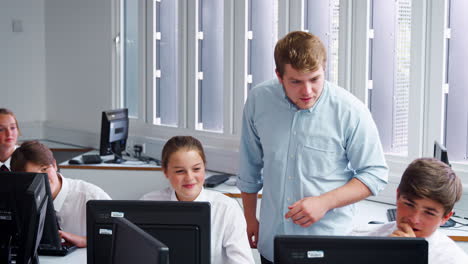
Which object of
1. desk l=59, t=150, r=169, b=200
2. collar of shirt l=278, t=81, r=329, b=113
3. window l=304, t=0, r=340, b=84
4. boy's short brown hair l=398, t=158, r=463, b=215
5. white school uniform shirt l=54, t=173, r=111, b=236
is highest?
window l=304, t=0, r=340, b=84

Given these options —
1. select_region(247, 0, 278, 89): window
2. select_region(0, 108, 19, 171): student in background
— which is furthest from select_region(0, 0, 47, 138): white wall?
select_region(247, 0, 278, 89): window

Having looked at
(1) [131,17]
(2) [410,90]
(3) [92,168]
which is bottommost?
(3) [92,168]

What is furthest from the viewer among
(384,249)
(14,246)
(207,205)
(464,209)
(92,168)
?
(92,168)

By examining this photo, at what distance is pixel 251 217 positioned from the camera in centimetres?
241

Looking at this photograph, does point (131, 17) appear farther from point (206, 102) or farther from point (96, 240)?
point (96, 240)

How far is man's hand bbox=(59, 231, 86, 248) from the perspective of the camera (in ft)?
8.77

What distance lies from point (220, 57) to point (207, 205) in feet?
10.3

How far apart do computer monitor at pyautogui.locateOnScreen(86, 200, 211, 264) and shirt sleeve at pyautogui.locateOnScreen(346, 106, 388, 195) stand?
65cm

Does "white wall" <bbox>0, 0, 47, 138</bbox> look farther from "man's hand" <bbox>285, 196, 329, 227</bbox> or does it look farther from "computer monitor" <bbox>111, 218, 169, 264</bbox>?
"computer monitor" <bbox>111, 218, 169, 264</bbox>

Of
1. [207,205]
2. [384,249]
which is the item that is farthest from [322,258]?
[207,205]

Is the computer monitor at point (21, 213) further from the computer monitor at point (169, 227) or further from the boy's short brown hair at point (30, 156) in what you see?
the boy's short brown hair at point (30, 156)

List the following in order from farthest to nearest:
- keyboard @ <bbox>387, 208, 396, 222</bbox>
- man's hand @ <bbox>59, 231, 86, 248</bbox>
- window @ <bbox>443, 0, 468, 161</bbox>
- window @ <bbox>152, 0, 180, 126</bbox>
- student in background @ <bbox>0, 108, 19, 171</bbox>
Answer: window @ <bbox>152, 0, 180, 126</bbox>
student in background @ <bbox>0, 108, 19, 171</bbox>
window @ <bbox>443, 0, 468, 161</bbox>
keyboard @ <bbox>387, 208, 396, 222</bbox>
man's hand @ <bbox>59, 231, 86, 248</bbox>

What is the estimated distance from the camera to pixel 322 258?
4.42ft

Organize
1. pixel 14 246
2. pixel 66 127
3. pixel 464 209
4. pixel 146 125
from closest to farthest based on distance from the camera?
1. pixel 14 246
2. pixel 464 209
3. pixel 146 125
4. pixel 66 127
